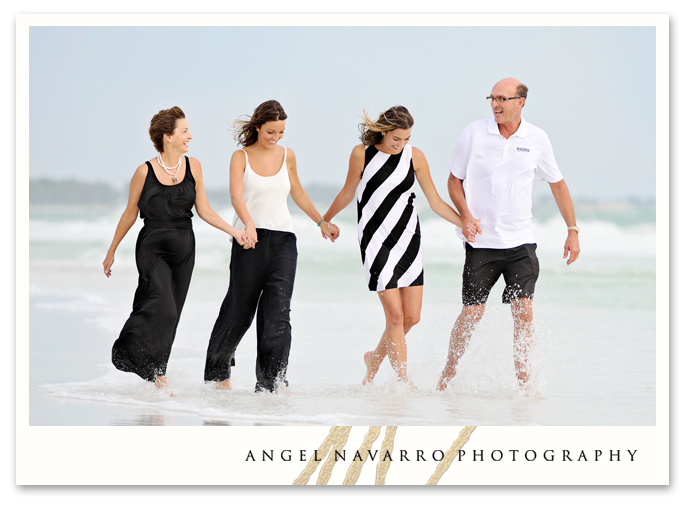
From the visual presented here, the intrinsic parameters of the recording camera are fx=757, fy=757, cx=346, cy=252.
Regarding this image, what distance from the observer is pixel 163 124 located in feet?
16.5

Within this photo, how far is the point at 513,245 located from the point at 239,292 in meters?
1.93

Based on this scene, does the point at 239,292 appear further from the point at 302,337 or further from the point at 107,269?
the point at 302,337

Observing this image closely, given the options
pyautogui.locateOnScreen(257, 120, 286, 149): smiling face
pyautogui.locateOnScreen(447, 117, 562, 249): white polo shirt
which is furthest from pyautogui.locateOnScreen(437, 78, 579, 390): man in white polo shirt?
pyautogui.locateOnScreen(257, 120, 286, 149): smiling face

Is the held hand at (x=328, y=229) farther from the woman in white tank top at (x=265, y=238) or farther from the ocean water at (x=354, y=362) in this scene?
the ocean water at (x=354, y=362)

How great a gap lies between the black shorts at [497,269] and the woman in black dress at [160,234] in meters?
1.61

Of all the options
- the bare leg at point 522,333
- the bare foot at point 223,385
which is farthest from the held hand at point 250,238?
the bare leg at point 522,333

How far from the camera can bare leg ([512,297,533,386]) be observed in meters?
5.28

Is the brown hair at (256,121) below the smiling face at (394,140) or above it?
above

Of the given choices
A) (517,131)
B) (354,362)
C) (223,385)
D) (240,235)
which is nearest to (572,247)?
(517,131)

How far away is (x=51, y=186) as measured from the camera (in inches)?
876

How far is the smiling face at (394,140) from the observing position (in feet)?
16.5

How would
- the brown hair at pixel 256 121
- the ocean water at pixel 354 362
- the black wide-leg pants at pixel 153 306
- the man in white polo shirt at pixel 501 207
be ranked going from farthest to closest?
the man in white polo shirt at pixel 501 207 < the black wide-leg pants at pixel 153 306 < the brown hair at pixel 256 121 < the ocean water at pixel 354 362

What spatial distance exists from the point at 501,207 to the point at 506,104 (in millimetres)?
700
